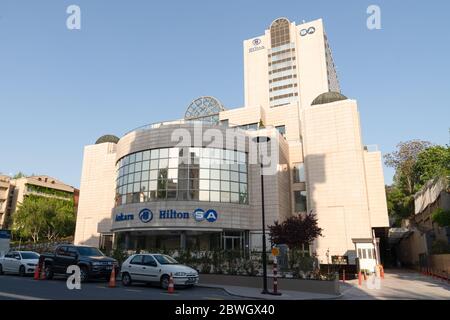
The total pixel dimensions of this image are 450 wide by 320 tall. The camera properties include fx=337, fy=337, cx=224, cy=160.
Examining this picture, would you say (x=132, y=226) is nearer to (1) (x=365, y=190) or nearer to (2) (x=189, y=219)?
(2) (x=189, y=219)

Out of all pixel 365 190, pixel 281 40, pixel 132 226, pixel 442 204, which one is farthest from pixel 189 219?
pixel 281 40

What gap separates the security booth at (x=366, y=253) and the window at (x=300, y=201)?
684cm

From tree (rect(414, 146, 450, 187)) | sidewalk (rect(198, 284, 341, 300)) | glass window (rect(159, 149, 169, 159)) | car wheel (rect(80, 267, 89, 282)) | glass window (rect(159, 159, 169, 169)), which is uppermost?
tree (rect(414, 146, 450, 187))

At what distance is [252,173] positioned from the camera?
123 feet

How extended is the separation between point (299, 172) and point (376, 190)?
878 cm

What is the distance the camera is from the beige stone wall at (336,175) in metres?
35.2

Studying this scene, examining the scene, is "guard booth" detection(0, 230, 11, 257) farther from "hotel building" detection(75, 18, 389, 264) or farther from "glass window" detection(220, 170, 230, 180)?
"glass window" detection(220, 170, 230, 180)

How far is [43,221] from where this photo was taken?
2603 inches

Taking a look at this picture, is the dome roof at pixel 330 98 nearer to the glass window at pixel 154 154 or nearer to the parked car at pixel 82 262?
the glass window at pixel 154 154

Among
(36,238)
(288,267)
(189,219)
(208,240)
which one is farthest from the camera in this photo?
(36,238)

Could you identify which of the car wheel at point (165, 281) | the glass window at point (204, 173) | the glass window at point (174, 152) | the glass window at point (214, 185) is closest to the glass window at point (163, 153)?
the glass window at point (174, 152)

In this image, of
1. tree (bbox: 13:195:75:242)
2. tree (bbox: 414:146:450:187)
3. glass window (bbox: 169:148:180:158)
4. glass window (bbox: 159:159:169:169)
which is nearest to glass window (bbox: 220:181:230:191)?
glass window (bbox: 169:148:180:158)

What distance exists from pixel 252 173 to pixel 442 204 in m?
20.2

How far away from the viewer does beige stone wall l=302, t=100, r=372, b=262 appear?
35.2m
